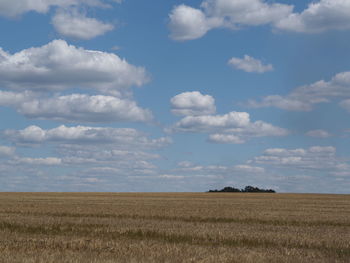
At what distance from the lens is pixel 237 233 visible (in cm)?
2183

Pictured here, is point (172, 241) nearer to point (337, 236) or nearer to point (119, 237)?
point (119, 237)

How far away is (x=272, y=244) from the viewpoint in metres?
19.5

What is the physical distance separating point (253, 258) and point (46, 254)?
6309mm

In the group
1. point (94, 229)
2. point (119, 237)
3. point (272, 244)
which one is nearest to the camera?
point (272, 244)

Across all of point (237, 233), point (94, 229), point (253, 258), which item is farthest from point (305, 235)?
point (94, 229)

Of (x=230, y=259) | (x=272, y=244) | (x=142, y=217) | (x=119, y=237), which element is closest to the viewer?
(x=230, y=259)

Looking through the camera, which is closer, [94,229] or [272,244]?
[272,244]

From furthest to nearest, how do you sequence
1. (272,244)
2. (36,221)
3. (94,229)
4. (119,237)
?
(36,221) → (94,229) → (119,237) → (272,244)

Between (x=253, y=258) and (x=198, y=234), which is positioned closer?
(x=253, y=258)

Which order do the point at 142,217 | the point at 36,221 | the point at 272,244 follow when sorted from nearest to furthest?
the point at 272,244 < the point at 36,221 < the point at 142,217

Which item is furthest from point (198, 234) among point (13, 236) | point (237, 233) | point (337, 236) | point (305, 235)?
point (13, 236)

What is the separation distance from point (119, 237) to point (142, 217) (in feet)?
37.5

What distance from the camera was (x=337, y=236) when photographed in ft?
71.4

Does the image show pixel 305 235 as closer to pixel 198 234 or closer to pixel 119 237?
pixel 198 234
